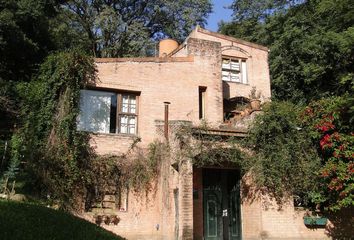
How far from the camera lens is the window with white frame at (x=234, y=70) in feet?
68.8

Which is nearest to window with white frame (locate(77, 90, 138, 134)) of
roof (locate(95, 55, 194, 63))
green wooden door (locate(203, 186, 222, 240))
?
roof (locate(95, 55, 194, 63))

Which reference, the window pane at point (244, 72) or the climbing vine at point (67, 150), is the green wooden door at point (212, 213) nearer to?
the climbing vine at point (67, 150)

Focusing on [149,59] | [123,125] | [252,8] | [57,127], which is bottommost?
[57,127]

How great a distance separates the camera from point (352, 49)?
17.6 m

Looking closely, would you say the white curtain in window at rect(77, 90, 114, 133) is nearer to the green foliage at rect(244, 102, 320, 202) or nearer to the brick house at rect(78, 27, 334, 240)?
the brick house at rect(78, 27, 334, 240)

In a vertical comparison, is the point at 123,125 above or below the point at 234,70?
below

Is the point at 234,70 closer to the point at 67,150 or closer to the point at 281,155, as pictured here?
the point at 281,155

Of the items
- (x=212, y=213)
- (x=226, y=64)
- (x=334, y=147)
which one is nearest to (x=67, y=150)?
(x=212, y=213)

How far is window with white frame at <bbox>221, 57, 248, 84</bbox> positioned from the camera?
20984 mm

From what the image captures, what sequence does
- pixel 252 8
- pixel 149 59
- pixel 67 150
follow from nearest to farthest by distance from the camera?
pixel 67 150 < pixel 149 59 < pixel 252 8

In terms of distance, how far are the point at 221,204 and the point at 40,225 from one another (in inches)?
352

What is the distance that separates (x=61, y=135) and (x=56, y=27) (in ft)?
51.7

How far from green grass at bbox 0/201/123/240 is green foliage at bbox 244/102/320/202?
22.3ft

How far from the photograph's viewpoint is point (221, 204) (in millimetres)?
16594
